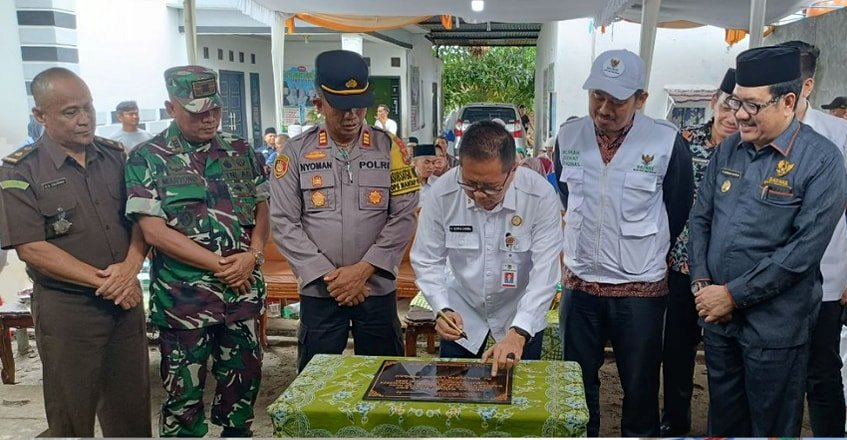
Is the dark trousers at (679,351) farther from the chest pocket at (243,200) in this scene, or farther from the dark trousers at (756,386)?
the chest pocket at (243,200)

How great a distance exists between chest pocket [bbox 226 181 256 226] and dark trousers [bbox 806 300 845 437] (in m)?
2.26

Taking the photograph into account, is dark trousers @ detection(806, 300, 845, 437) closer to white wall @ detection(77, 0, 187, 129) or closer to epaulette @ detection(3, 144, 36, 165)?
epaulette @ detection(3, 144, 36, 165)

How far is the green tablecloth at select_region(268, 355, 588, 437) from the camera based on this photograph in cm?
170

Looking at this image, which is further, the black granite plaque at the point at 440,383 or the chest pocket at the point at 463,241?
the chest pocket at the point at 463,241

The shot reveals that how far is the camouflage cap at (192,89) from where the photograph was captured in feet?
8.25

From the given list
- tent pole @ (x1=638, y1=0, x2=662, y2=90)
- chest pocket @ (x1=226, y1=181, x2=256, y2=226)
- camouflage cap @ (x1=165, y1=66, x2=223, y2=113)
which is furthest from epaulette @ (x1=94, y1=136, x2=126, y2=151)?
tent pole @ (x1=638, y1=0, x2=662, y2=90)

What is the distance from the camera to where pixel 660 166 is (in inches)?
98.9

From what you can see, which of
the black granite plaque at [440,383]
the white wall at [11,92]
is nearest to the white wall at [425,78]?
the white wall at [11,92]

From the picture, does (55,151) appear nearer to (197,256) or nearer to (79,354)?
(197,256)

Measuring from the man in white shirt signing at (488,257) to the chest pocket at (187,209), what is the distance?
33.3 inches

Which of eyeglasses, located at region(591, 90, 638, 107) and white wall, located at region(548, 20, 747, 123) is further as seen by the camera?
white wall, located at region(548, 20, 747, 123)

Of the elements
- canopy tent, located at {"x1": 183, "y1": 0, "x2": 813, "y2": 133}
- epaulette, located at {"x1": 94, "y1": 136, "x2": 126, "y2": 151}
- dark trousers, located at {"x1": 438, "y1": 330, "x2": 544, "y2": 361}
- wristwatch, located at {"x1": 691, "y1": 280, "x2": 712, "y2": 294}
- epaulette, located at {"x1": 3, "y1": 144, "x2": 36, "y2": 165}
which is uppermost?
canopy tent, located at {"x1": 183, "y1": 0, "x2": 813, "y2": 133}

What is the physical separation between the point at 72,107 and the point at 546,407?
2.00 meters

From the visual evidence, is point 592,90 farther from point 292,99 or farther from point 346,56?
point 292,99
